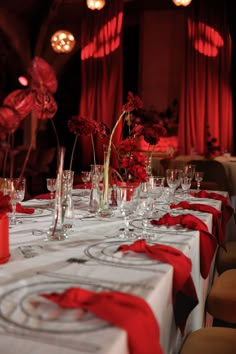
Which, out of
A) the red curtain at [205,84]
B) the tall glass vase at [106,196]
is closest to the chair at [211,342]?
the tall glass vase at [106,196]

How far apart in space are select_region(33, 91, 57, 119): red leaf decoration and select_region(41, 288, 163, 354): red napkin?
49 centimetres

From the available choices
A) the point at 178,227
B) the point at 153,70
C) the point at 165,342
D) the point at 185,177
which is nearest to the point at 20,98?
the point at 165,342

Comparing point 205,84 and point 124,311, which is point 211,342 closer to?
point 124,311

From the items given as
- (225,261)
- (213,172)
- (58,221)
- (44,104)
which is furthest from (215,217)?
(213,172)

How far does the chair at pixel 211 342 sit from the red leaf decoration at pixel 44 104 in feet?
2.62

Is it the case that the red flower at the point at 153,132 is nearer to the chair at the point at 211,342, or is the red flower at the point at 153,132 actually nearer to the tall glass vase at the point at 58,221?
the tall glass vase at the point at 58,221

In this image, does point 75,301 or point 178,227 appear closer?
point 75,301

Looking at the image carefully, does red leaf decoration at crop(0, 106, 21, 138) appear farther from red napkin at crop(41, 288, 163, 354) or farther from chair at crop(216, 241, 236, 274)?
chair at crop(216, 241, 236, 274)

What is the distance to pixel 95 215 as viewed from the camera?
6.14 ft

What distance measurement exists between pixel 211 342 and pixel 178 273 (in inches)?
13.9

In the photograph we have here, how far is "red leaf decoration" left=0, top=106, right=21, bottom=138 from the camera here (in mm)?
991

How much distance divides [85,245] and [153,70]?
275 inches

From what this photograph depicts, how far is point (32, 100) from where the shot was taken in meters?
1.07

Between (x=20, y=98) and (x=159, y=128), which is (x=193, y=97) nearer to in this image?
(x=159, y=128)
